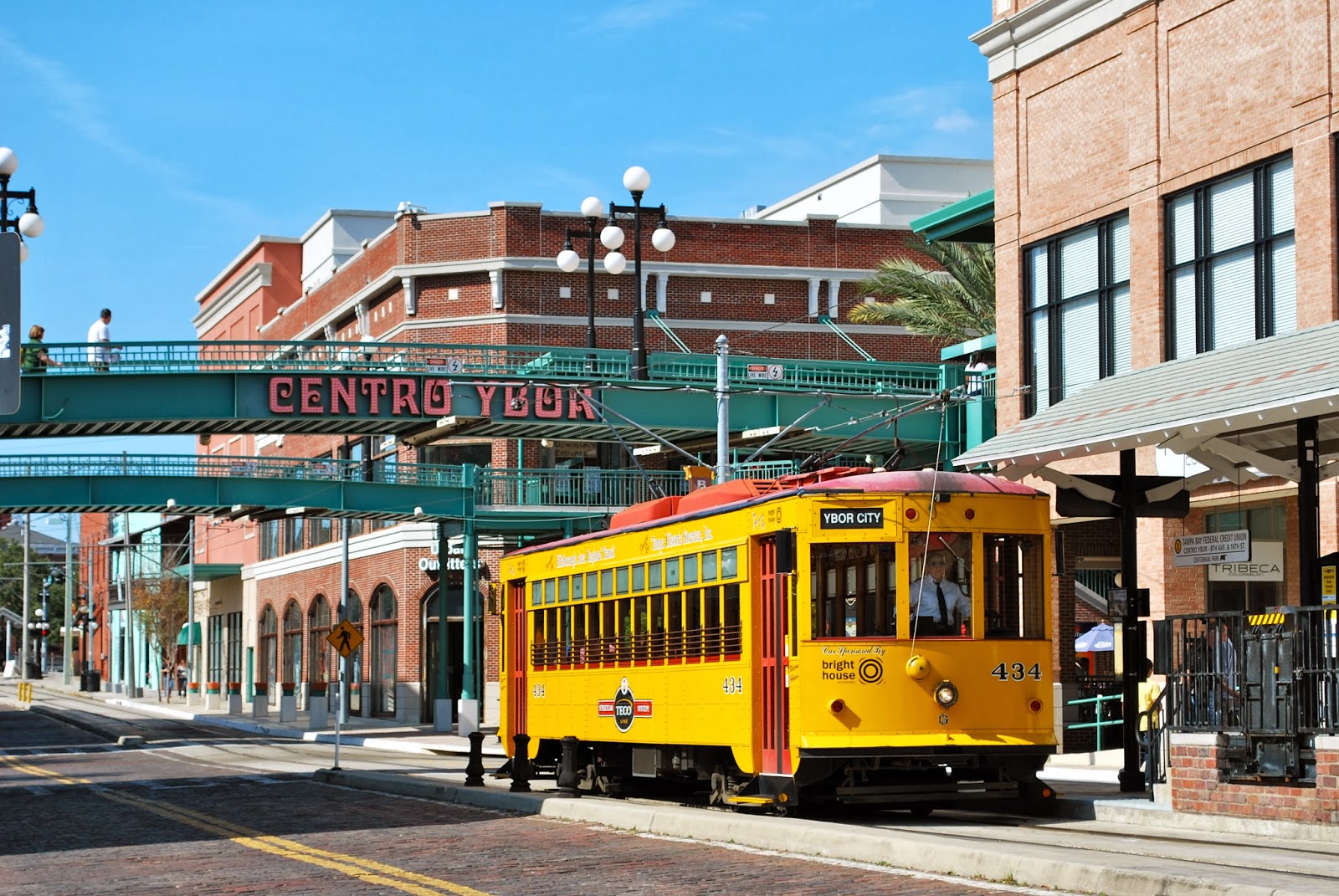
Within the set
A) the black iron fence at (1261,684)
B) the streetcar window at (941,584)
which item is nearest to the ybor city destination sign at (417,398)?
the streetcar window at (941,584)

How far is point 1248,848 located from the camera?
1509 cm

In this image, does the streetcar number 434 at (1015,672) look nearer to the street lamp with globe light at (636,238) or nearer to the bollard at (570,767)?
the bollard at (570,767)

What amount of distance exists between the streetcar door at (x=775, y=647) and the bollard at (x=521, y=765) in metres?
5.93

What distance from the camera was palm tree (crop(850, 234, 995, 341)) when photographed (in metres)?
49.2

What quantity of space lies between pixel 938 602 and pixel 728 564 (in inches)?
89.7

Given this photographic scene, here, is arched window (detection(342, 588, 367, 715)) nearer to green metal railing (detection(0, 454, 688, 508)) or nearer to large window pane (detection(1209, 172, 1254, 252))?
green metal railing (detection(0, 454, 688, 508))

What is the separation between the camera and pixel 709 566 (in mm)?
19891

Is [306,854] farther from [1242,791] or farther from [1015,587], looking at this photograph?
[1242,791]

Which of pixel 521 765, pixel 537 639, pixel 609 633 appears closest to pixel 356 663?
pixel 537 639

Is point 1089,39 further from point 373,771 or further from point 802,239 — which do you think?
point 802,239

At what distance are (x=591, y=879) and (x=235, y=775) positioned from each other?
17277mm

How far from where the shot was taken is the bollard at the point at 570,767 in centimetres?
2233

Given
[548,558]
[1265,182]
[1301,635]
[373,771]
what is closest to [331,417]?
[373,771]

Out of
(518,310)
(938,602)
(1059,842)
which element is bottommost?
(1059,842)
